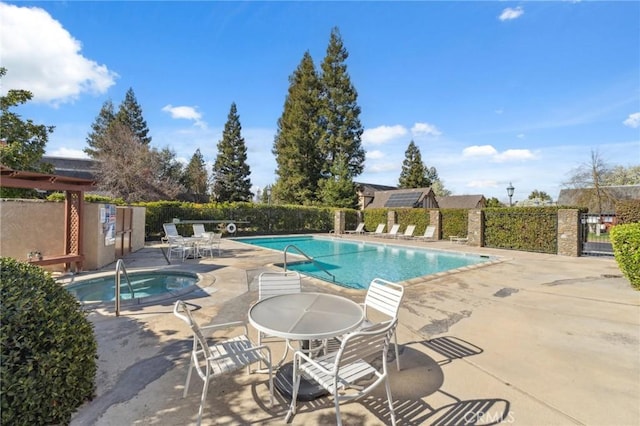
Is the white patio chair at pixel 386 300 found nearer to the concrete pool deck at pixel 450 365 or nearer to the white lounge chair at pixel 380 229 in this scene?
the concrete pool deck at pixel 450 365

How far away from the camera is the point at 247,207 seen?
63.7 feet

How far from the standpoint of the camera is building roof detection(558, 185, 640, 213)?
23469mm

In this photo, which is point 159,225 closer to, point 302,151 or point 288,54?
point 302,151

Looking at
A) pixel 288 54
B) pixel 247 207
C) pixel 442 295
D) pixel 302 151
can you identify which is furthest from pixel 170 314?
pixel 288 54

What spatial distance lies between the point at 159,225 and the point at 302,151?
59.7 ft

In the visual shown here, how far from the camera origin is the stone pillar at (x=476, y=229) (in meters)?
14.2

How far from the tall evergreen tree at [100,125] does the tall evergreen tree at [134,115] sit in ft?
3.45

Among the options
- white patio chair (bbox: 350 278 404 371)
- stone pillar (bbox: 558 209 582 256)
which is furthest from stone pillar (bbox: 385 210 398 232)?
white patio chair (bbox: 350 278 404 371)

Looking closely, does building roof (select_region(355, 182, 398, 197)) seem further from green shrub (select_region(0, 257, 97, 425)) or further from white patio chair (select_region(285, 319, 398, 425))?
green shrub (select_region(0, 257, 97, 425))

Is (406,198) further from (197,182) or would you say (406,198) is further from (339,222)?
(197,182)

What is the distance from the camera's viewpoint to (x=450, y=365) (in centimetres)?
315

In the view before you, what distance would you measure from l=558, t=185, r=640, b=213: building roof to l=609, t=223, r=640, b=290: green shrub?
22427 millimetres

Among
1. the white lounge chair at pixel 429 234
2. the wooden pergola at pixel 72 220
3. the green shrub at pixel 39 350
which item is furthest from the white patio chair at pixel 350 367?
the white lounge chair at pixel 429 234

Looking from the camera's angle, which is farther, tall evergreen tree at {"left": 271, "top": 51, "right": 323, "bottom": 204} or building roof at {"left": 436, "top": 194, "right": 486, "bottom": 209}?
building roof at {"left": 436, "top": 194, "right": 486, "bottom": 209}
